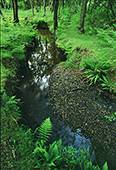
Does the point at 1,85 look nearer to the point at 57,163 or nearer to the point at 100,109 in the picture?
the point at 100,109

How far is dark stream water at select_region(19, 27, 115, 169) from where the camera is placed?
13328 millimetres

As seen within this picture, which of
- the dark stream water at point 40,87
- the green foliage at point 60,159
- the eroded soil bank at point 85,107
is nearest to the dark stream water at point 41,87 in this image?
the dark stream water at point 40,87

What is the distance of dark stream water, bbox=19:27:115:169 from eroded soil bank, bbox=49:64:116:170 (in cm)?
34

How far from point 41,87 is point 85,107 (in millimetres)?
3502

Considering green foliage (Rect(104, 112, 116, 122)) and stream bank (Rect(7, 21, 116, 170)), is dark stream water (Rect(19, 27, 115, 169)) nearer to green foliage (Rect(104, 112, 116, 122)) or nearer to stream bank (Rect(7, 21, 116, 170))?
stream bank (Rect(7, 21, 116, 170))

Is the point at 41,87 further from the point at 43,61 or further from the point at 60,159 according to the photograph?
the point at 60,159

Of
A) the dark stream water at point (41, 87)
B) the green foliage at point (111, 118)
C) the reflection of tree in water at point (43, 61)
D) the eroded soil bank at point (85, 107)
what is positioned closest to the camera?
the eroded soil bank at point (85, 107)

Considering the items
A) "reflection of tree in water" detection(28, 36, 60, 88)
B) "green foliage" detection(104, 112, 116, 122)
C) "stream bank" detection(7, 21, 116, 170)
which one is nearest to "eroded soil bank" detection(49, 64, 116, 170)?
"stream bank" detection(7, 21, 116, 170)

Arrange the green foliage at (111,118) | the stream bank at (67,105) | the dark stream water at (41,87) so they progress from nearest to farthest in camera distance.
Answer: the stream bank at (67,105) → the dark stream water at (41,87) → the green foliage at (111,118)

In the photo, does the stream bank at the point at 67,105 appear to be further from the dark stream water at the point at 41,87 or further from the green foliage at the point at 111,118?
the green foliage at the point at 111,118

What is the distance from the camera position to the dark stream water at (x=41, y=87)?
13328 mm

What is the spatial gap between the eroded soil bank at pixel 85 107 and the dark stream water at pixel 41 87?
1.13 ft

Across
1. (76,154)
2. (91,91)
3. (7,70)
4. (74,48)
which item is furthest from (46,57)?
(76,154)

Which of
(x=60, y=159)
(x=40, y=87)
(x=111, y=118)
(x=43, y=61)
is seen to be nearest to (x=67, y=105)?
(x=111, y=118)
